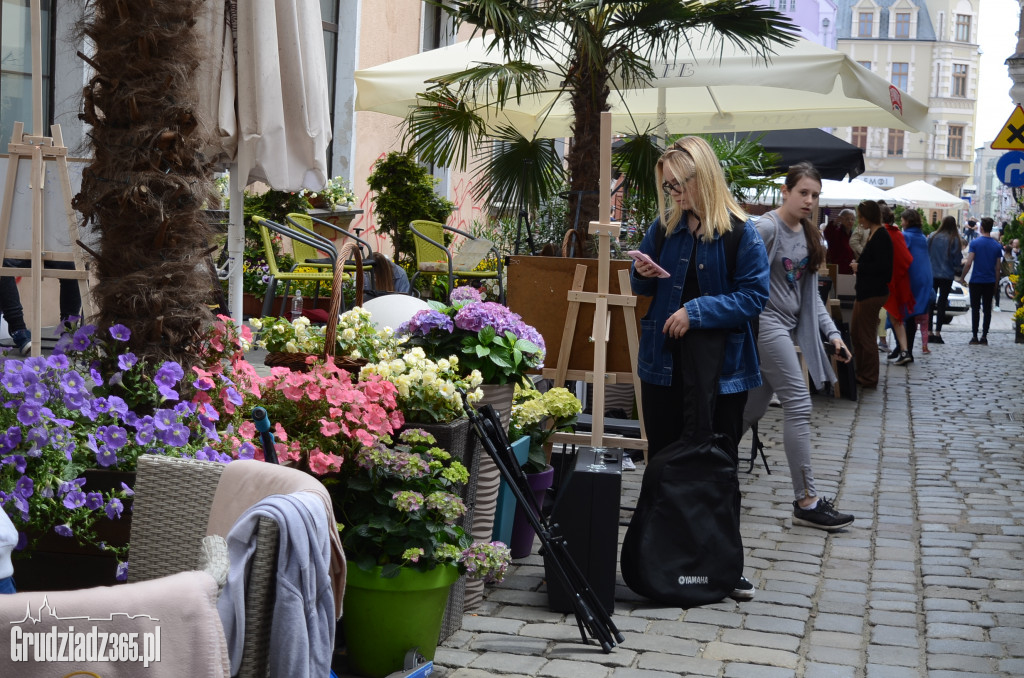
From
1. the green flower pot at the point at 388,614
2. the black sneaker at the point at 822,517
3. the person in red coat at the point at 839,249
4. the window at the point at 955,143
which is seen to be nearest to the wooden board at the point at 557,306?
the black sneaker at the point at 822,517

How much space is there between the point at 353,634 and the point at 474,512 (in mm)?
806

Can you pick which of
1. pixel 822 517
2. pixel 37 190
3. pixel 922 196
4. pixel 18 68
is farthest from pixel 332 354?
pixel 922 196

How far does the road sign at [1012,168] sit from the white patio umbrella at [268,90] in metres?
13.2

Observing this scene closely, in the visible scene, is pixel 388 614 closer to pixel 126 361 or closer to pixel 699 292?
pixel 126 361

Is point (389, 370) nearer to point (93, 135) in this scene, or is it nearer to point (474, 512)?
point (474, 512)

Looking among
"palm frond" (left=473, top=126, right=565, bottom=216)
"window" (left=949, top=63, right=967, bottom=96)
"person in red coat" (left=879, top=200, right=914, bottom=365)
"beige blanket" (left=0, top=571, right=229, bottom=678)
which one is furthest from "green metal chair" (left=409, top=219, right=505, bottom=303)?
"window" (left=949, top=63, right=967, bottom=96)

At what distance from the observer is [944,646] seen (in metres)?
4.44

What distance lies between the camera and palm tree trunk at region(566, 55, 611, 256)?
25.4ft

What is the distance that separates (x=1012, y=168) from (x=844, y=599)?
1288cm

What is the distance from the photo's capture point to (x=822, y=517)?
619cm

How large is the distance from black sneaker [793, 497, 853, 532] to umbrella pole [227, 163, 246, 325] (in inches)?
126

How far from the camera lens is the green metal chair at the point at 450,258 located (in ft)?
30.3

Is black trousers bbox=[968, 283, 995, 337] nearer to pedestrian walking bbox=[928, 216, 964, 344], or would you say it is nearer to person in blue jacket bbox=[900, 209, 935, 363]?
pedestrian walking bbox=[928, 216, 964, 344]

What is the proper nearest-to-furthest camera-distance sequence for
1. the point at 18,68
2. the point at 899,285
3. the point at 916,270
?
the point at 18,68 → the point at 899,285 → the point at 916,270
